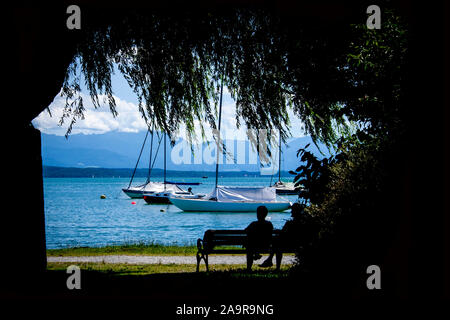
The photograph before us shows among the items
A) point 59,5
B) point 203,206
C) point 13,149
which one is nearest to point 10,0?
point 59,5

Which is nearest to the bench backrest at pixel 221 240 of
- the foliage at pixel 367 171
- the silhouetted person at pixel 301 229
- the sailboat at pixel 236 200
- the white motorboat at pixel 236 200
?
the silhouetted person at pixel 301 229

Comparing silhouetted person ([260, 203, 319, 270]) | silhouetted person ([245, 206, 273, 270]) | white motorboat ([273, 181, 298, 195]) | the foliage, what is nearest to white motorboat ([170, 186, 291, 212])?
white motorboat ([273, 181, 298, 195])

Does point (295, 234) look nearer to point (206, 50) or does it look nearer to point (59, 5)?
point (206, 50)

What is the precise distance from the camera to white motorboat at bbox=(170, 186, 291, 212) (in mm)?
40156

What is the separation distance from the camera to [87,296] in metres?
4.32

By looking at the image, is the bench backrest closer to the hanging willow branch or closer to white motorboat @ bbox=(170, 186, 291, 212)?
the hanging willow branch

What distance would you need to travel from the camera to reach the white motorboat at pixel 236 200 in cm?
4016

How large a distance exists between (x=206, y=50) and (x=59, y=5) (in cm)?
291

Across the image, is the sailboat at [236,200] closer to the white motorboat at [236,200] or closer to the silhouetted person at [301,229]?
the white motorboat at [236,200]

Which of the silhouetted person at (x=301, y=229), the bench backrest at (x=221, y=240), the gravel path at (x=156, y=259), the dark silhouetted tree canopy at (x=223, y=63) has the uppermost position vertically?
the dark silhouetted tree canopy at (x=223, y=63)

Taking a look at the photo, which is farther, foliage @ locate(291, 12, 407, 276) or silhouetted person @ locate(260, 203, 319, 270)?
silhouetted person @ locate(260, 203, 319, 270)

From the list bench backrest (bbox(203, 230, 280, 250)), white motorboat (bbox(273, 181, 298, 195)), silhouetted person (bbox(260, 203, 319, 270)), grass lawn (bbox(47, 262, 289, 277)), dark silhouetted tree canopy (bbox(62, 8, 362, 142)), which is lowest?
white motorboat (bbox(273, 181, 298, 195))

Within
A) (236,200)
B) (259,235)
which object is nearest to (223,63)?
(259,235)

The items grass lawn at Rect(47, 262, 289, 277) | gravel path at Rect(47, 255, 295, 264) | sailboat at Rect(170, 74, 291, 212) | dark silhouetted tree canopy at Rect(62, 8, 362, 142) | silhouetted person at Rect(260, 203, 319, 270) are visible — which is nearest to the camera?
silhouetted person at Rect(260, 203, 319, 270)
